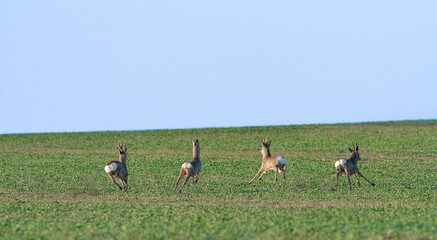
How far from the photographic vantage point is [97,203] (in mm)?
24141

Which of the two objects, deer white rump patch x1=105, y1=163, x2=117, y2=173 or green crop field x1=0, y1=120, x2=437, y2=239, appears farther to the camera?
deer white rump patch x1=105, y1=163, x2=117, y2=173

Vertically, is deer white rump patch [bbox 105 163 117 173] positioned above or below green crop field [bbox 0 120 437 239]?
above

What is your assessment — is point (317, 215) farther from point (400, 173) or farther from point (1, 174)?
point (1, 174)

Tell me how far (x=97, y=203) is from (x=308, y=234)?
1152 centimetres

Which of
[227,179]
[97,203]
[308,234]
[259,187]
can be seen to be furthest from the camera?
[227,179]

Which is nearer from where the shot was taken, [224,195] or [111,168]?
[111,168]

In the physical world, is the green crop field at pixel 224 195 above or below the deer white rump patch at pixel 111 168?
below

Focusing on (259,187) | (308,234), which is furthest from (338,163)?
(308,234)

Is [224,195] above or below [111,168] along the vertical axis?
below

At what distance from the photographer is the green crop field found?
16078mm

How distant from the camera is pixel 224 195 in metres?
26.4

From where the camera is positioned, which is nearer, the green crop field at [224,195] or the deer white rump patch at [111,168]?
the green crop field at [224,195]

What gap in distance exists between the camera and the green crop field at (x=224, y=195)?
16.1m

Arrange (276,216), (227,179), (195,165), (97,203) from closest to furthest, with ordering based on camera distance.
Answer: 1. (276,216)
2. (97,203)
3. (195,165)
4. (227,179)
